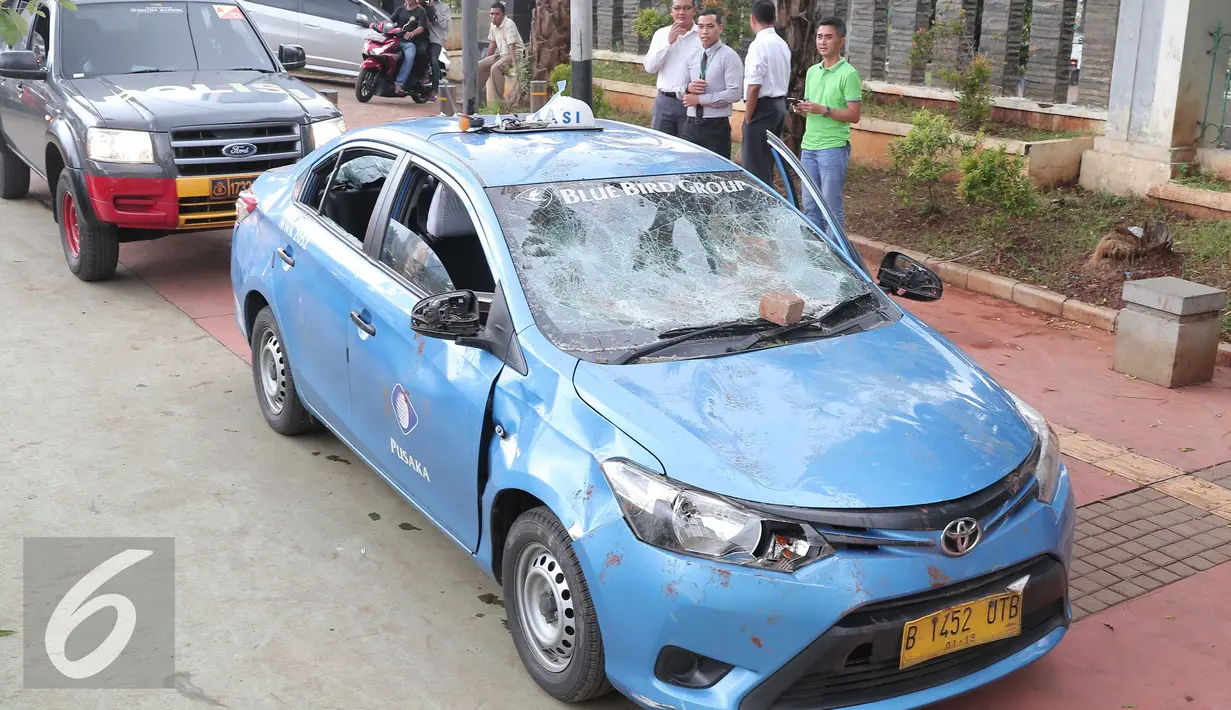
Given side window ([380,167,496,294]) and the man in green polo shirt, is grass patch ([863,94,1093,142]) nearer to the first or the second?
the man in green polo shirt

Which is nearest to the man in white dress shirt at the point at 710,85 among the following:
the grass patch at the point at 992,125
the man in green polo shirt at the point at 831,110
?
the man in green polo shirt at the point at 831,110

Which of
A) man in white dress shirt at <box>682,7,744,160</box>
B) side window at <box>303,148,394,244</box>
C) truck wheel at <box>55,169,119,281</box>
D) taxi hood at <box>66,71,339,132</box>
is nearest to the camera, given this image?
side window at <box>303,148,394,244</box>

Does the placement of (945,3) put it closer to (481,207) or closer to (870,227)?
(870,227)

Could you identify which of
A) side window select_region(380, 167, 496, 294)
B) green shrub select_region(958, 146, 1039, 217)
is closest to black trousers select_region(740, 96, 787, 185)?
green shrub select_region(958, 146, 1039, 217)

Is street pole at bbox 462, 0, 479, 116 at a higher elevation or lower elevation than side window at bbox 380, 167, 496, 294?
higher

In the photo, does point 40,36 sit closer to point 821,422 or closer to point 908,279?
point 908,279

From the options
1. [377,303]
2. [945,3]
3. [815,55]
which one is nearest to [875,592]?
[377,303]

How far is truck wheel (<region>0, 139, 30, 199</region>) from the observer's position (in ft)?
37.3

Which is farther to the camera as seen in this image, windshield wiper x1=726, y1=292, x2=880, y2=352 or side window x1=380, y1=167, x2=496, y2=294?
side window x1=380, y1=167, x2=496, y2=294

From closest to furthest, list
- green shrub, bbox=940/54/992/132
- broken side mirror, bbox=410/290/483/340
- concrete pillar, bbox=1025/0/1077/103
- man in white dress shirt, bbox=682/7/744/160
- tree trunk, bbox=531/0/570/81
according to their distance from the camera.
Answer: broken side mirror, bbox=410/290/483/340, man in white dress shirt, bbox=682/7/744/160, green shrub, bbox=940/54/992/132, concrete pillar, bbox=1025/0/1077/103, tree trunk, bbox=531/0/570/81

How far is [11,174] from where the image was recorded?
11453mm

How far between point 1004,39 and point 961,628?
984cm

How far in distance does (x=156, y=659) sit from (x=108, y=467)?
1879 mm

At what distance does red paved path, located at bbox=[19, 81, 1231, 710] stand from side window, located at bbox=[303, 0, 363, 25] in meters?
10.8
